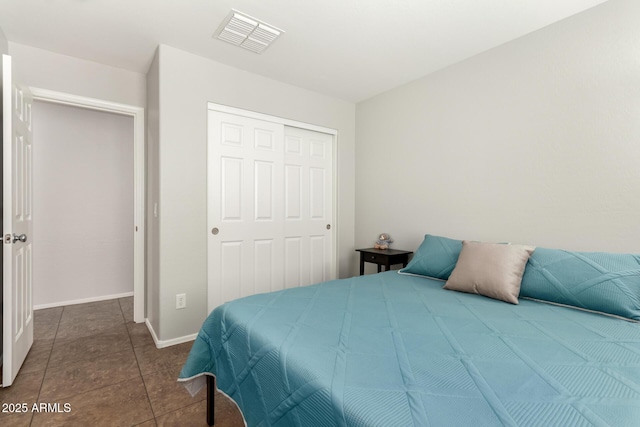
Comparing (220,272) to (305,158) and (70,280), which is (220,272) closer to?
(305,158)

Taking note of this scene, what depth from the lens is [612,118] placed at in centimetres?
192

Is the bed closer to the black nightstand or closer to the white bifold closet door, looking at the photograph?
the black nightstand

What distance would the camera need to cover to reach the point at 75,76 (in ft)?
8.75

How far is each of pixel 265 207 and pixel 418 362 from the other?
2.36 m

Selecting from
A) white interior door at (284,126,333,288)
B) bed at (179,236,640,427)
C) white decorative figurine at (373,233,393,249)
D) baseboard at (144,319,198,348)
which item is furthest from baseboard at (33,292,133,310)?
white decorative figurine at (373,233,393,249)

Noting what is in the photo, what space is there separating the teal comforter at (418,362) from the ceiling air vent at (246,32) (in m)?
1.89

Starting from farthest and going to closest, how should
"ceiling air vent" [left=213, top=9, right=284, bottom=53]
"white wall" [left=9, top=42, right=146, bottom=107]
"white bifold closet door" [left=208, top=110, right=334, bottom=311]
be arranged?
"white bifold closet door" [left=208, top=110, right=334, bottom=311] → "white wall" [left=9, top=42, right=146, bottom=107] → "ceiling air vent" [left=213, top=9, right=284, bottom=53]

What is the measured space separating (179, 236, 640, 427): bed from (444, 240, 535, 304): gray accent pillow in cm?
8

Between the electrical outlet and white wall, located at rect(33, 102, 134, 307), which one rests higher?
white wall, located at rect(33, 102, 134, 307)

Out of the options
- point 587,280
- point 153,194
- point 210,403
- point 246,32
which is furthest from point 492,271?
point 153,194

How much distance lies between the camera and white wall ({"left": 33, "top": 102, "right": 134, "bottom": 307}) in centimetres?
348

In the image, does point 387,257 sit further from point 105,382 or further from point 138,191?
point 138,191

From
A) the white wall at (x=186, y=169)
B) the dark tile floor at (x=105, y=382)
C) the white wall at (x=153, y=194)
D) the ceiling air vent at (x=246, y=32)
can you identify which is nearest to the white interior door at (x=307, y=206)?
the white wall at (x=186, y=169)

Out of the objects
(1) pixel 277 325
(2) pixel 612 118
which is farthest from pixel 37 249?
(2) pixel 612 118
